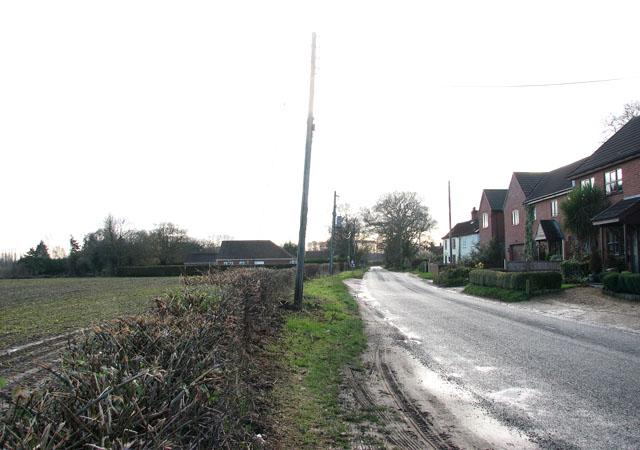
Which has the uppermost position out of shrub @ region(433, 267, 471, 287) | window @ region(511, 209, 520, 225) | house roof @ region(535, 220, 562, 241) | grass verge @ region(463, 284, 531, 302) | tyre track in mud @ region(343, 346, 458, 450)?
window @ region(511, 209, 520, 225)

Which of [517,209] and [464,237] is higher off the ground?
[517,209]

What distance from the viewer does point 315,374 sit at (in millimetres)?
6539

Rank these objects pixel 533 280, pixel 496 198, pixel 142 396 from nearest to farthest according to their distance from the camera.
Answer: pixel 142 396 < pixel 533 280 < pixel 496 198

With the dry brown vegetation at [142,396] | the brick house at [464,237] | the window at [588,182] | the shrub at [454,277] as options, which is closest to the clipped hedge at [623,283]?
the window at [588,182]

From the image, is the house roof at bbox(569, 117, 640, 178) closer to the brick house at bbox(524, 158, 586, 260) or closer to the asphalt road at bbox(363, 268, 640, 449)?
the brick house at bbox(524, 158, 586, 260)

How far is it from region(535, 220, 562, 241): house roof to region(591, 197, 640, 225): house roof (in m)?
8.78

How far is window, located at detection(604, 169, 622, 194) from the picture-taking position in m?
22.2

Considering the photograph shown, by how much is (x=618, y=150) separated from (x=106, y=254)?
66807 mm

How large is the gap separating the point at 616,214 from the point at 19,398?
23243 millimetres

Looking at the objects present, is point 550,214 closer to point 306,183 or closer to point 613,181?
point 613,181

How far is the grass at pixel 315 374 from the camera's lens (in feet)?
14.3

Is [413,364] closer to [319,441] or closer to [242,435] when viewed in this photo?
[319,441]

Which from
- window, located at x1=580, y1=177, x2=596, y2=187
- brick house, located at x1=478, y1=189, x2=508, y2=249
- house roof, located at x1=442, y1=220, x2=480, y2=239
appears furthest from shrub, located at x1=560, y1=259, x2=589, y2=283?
house roof, located at x1=442, y1=220, x2=480, y2=239

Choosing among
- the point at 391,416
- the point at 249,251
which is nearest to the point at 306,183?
the point at 391,416
